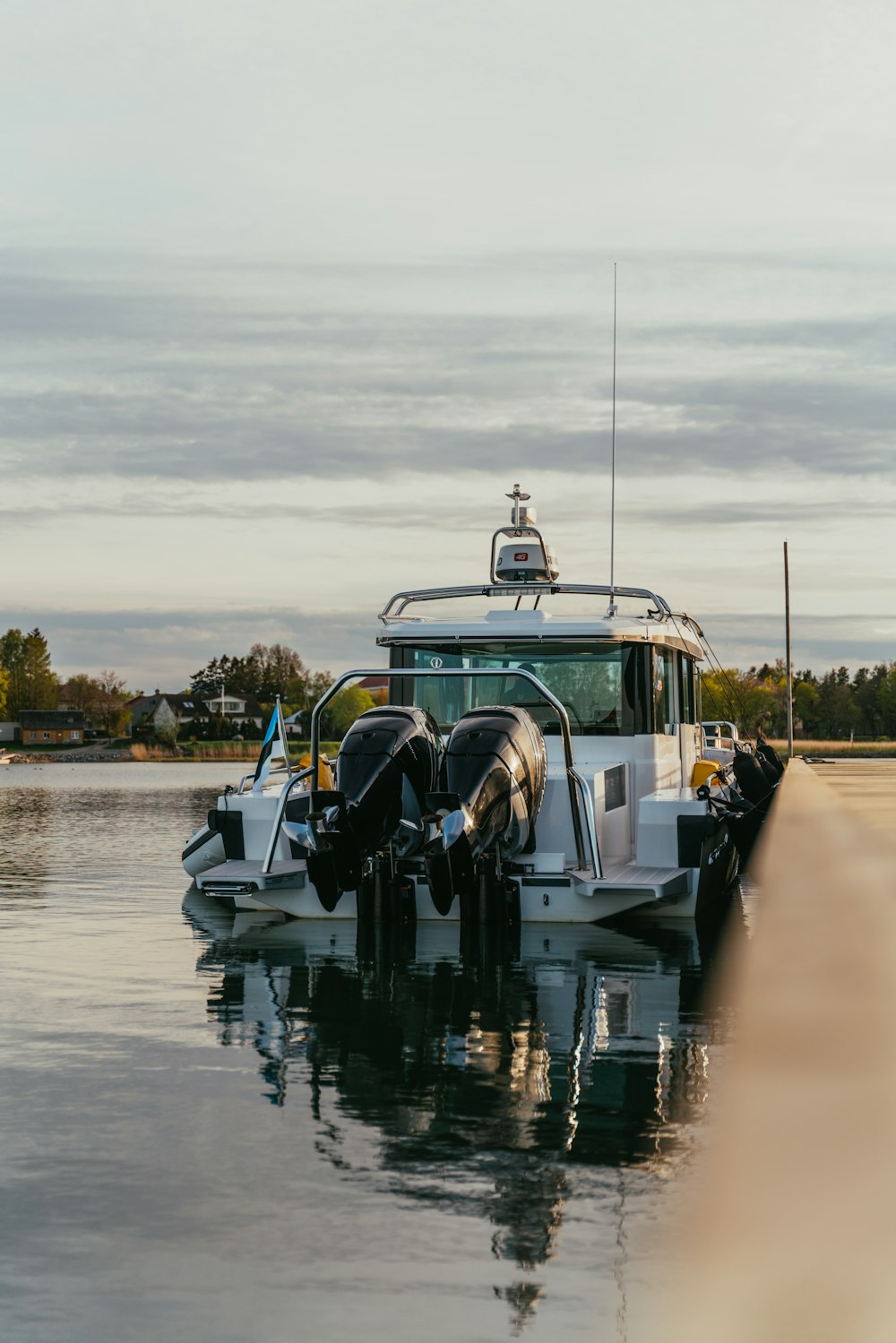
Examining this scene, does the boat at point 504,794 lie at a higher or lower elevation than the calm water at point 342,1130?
higher

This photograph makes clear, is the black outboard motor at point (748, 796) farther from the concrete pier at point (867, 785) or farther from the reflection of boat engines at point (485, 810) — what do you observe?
the reflection of boat engines at point (485, 810)

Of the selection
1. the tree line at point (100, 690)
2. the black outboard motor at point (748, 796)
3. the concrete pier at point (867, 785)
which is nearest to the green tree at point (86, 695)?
the tree line at point (100, 690)

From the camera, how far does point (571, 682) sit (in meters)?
15.1

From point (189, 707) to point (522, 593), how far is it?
17352 cm

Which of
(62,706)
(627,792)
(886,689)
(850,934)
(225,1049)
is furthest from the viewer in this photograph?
(62,706)

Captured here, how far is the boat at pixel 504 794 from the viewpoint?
12.2m

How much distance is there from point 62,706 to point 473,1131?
6823 inches

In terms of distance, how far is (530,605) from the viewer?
18.3 m

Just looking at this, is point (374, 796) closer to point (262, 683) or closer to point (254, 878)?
point (254, 878)

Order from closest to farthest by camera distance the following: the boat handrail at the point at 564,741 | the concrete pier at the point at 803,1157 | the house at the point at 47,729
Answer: the concrete pier at the point at 803,1157
the boat handrail at the point at 564,741
the house at the point at 47,729

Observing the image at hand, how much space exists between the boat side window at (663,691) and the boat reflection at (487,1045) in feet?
7.27

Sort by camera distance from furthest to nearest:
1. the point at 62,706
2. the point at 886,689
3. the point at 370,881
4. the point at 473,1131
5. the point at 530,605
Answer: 1. the point at 62,706
2. the point at 886,689
3. the point at 530,605
4. the point at 370,881
5. the point at 473,1131

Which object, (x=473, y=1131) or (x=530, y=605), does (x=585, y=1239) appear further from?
(x=530, y=605)

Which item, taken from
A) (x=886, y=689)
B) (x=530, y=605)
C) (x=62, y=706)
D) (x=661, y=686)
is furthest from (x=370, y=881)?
(x=62, y=706)
